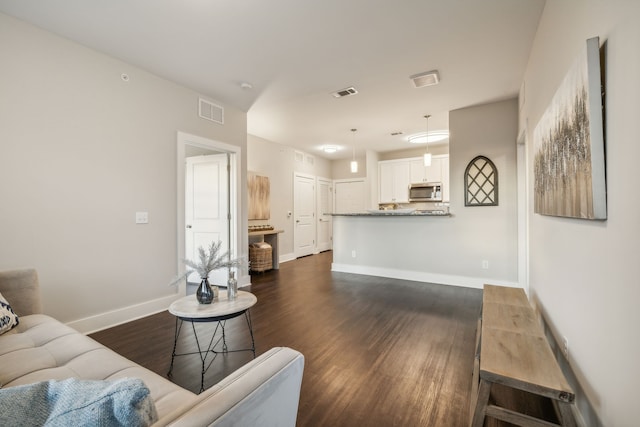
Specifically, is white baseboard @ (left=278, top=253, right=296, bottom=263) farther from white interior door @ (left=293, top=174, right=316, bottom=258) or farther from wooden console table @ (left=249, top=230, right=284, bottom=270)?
wooden console table @ (left=249, top=230, right=284, bottom=270)

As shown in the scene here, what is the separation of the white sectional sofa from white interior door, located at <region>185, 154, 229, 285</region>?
2.42 metres

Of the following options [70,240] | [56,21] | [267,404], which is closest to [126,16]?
[56,21]

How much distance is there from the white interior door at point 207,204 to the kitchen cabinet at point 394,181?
4.38 metres

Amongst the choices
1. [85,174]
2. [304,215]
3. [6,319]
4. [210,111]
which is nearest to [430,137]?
[304,215]

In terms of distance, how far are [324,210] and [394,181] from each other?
216 centimetres

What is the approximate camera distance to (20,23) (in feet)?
7.66


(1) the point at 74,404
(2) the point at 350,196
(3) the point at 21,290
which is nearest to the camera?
(1) the point at 74,404

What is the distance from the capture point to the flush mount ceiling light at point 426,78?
3.24 metres

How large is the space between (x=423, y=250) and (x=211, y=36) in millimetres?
3969

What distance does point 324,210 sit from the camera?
8242 mm

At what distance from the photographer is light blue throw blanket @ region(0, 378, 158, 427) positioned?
52 centimetres

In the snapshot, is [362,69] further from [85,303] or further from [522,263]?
[85,303]

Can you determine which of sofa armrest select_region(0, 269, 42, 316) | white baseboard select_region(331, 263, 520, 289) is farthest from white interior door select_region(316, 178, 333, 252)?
sofa armrest select_region(0, 269, 42, 316)

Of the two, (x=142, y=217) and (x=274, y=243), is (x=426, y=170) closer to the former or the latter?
(x=274, y=243)
